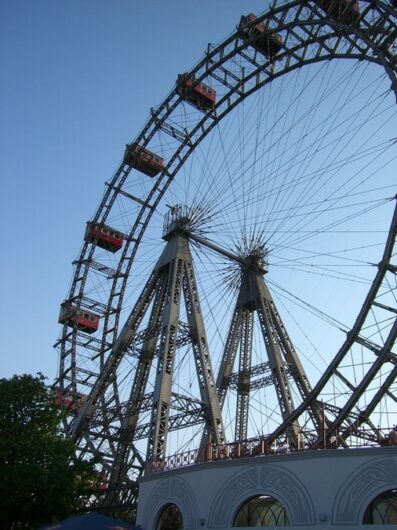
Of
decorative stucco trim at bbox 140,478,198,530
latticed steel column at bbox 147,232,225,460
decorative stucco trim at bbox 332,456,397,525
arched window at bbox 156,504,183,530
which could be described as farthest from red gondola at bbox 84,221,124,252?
decorative stucco trim at bbox 332,456,397,525

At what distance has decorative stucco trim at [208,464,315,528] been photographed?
1611 cm

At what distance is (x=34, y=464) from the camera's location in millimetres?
24359

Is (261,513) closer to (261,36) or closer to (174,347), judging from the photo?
(174,347)

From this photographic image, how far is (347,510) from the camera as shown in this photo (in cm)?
1545

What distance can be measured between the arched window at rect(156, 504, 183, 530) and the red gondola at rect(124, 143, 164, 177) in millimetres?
21241

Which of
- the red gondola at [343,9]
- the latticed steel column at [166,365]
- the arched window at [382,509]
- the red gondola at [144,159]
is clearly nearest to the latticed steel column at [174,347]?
the latticed steel column at [166,365]

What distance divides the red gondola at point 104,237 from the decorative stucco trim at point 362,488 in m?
25.2

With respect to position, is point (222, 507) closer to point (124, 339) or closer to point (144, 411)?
point (144, 411)

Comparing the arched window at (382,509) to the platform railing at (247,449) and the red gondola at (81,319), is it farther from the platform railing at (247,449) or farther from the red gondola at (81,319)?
the red gondola at (81,319)

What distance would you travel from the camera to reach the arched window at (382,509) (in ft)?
49.6

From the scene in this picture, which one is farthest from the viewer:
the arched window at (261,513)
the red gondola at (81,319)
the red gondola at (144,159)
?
the red gondola at (81,319)

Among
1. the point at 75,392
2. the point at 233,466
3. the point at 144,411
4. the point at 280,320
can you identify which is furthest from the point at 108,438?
the point at 233,466

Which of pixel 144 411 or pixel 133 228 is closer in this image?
pixel 144 411

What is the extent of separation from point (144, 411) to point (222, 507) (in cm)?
1089
